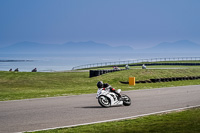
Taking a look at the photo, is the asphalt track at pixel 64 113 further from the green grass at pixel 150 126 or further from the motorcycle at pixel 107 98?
the green grass at pixel 150 126

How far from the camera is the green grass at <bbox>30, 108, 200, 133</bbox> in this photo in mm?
9961

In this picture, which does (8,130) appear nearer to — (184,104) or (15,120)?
(15,120)

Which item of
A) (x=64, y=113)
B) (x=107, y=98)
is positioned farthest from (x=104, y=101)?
(x=64, y=113)

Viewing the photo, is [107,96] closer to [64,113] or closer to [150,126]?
[64,113]

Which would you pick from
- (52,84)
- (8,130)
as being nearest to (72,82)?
(52,84)

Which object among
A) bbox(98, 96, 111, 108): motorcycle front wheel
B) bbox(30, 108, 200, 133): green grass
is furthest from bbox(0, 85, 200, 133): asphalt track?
bbox(30, 108, 200, 133): green grass

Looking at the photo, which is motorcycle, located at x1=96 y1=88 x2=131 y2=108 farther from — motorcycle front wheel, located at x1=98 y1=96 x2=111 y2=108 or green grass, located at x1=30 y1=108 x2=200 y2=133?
green grass, located at x1=30 y1=108 x2=200 y2=133

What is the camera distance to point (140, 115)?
1337cm

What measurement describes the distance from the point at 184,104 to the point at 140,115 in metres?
4.18

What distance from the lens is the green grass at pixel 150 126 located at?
9961 millimetres

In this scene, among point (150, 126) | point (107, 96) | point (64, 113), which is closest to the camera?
point (150, 126)

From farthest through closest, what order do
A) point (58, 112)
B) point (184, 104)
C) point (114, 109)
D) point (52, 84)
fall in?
point (52, 84) → point (184, 104) → point (114, 109) → point (58, 112)

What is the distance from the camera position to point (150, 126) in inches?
419

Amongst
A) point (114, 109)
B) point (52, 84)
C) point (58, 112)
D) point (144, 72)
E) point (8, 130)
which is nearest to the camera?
point (8, 130)
